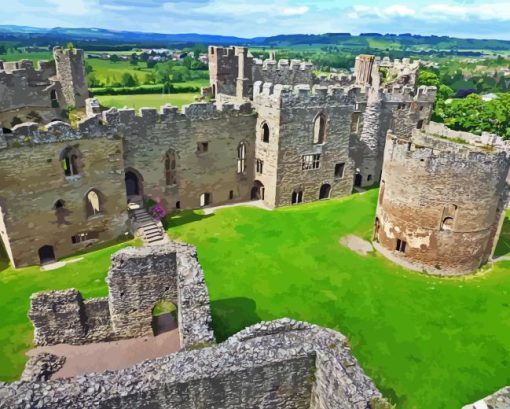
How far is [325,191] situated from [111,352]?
22179 mm

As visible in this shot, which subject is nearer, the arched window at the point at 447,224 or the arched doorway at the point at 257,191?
the arched window at the point at 447,224

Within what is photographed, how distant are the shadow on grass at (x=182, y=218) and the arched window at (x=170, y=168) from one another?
235cm

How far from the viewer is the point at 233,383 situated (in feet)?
35.9

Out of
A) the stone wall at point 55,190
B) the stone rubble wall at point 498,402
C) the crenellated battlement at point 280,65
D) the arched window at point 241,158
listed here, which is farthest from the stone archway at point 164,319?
the crenellated battlement at point 280,65

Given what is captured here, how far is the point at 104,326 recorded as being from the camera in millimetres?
18812

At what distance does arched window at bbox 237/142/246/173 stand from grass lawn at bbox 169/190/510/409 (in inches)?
212

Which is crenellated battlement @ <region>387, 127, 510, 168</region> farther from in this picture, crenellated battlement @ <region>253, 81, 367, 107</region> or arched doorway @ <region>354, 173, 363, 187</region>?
arched doorway @ <region>354, 173, 363, 187</region>

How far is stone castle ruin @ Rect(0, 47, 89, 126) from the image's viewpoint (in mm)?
33625

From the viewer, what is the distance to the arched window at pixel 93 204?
26.5 meters

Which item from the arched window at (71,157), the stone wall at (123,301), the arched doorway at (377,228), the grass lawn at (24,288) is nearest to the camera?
the stone wall at (123,301)

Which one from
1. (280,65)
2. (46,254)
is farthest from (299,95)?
(46,254)

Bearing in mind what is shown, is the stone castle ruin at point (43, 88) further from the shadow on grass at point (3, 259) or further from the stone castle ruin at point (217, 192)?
the shadow on grass at point (3, 259)

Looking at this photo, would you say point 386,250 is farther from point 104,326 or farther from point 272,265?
point 104,326

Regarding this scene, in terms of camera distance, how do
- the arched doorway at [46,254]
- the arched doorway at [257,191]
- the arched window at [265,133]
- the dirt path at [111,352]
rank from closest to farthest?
the dirt path at [111,352] → the arched doorway at [46,254] → the arched window at [265,133] → the arched doorway at [257,191]
